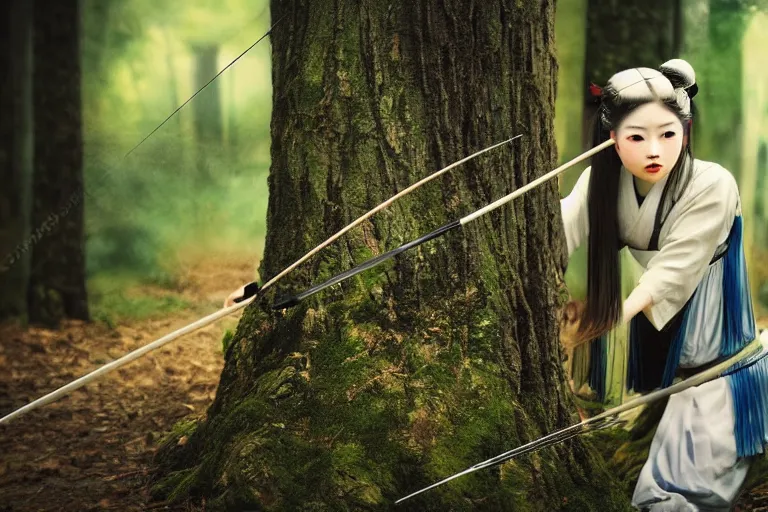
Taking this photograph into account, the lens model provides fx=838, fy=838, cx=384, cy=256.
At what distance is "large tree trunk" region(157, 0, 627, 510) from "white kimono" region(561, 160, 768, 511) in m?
0.22

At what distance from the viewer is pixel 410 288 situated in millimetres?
2203

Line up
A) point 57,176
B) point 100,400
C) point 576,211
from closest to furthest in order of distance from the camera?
point 576,211 → point 100,400 → point 57,176

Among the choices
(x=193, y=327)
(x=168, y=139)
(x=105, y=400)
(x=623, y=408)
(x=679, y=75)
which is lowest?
(x=105, y=400)

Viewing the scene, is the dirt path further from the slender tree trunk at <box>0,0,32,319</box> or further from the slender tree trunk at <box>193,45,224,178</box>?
the slender tree trunk at <box>193,45,224,178</box>

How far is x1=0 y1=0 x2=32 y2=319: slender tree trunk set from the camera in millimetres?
5633

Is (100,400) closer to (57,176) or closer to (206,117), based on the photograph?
(57,176)

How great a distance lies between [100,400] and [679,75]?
121 inches

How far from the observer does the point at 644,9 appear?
354cm

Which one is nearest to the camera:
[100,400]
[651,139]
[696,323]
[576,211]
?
[651,139]

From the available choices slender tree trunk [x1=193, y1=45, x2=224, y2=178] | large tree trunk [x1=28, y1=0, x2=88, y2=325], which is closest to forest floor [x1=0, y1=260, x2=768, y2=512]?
large tree trunk [x1=28, y1=0, x2=88, y2=325]

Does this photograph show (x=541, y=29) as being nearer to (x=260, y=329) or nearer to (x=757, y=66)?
(x=260, y=329)

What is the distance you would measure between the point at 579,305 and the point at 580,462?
19.1 inches

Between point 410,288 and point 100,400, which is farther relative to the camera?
point 100,400

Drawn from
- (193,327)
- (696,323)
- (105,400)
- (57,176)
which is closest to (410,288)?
(193,327)
